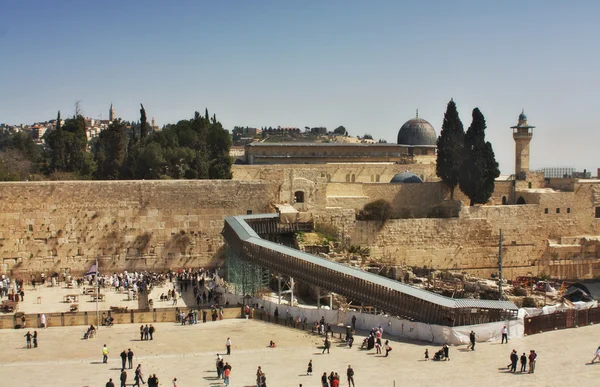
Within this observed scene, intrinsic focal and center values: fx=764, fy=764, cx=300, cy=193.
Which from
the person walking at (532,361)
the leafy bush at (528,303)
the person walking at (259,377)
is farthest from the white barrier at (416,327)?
the person walking at (259,377)

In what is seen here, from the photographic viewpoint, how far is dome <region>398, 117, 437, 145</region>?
4447 centimetres

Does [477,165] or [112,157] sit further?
[112,157]

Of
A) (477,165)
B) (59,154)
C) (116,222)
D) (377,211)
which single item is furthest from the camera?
(59,154)

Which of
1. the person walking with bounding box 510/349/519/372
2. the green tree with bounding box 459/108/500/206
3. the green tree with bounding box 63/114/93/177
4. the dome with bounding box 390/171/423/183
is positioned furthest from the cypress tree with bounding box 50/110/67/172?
the person walking with bounding box 510/349/519/372

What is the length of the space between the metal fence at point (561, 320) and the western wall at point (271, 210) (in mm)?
11024

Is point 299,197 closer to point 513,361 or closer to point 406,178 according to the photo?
point 406,178

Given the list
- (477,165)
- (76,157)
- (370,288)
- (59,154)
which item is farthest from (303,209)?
(59,154)

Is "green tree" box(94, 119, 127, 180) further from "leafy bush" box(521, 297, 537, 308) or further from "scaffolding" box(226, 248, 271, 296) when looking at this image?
"leafy bush" box(521, 297, 537, 308)

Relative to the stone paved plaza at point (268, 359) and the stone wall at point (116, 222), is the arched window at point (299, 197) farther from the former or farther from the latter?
the stone paved plaza at point (268, 359)

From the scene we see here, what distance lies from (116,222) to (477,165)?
14610mm

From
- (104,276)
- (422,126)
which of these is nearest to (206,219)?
(104,276)

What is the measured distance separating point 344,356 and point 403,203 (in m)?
16.2

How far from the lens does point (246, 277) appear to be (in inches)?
887

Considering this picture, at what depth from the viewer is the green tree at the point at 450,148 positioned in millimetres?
31703
